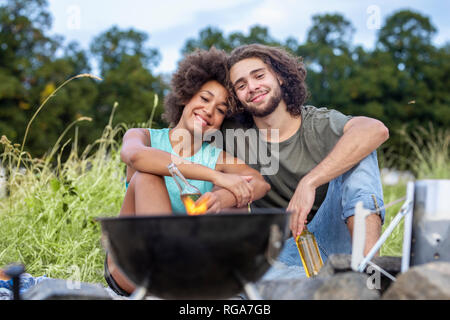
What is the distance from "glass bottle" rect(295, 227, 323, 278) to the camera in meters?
2.18

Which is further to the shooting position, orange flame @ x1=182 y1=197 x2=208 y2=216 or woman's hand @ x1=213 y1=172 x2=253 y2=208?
woman's hand @ x1=213 y1=172 x2=253 y2=208

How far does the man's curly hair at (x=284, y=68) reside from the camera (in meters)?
2.68

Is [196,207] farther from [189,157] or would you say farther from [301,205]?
[189,157]

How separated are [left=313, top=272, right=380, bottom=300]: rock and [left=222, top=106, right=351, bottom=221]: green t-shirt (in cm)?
109

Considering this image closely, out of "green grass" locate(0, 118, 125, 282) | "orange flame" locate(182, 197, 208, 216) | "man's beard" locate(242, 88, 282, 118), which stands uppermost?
"man's beard" locate(242, 88, 282, 118)

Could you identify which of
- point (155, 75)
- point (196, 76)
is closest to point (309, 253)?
point (196, 76)

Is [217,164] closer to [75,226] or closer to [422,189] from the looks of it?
[422,189]

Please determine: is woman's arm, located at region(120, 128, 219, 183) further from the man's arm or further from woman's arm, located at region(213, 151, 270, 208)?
the man's arm

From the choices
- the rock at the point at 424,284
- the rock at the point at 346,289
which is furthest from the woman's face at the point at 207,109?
the rock at the point at 424,284

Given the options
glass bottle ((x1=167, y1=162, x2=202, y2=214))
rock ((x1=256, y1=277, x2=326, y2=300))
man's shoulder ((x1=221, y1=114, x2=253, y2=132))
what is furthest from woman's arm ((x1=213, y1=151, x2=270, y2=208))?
rock ((x1=256, y1=277, x2=326, y2=300))

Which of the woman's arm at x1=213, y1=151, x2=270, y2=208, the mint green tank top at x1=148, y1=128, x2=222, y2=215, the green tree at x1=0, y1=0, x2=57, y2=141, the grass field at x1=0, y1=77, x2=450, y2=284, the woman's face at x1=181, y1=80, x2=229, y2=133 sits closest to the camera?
the woman's arm at x1=213, y1=151, x2=270, y2=208

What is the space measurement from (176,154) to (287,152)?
0.62 metres

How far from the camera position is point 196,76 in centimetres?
258
